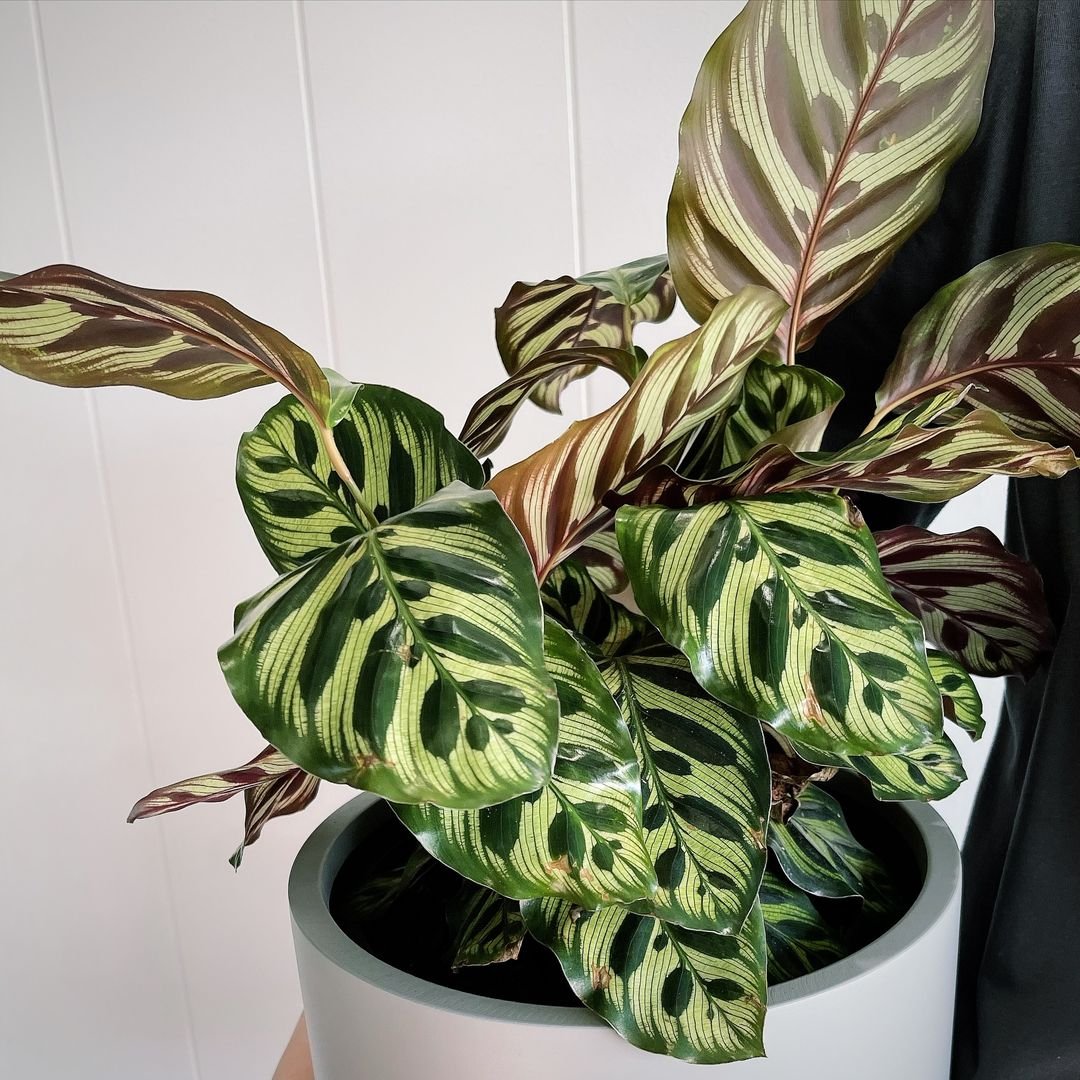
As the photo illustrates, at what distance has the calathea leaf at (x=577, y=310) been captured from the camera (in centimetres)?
65

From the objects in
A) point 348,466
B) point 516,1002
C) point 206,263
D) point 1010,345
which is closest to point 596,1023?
point 516,1002

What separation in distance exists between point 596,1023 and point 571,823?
10 centimetres

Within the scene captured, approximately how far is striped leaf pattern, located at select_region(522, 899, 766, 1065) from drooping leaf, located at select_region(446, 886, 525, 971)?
4 cm

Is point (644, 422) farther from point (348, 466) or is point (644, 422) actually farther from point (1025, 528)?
point (1025, 528)

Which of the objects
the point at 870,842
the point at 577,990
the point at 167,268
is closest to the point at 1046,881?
the point at 870,842

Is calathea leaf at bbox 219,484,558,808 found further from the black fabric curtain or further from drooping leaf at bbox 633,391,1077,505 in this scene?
the black fabric curtain

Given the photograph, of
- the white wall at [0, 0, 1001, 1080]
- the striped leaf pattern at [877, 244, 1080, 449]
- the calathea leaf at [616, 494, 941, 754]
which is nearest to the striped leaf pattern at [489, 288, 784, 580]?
the calathea leaf at [616, 494, 941, 754]

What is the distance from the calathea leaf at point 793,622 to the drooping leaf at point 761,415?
0.09m

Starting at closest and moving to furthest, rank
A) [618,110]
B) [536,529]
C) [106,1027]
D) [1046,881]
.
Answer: [536,529], [1046,881], [618,110], [106,1027]

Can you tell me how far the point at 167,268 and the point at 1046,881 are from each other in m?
1.01

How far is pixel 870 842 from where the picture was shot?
0.64 meters

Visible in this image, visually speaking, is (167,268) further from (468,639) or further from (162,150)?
(468,639)

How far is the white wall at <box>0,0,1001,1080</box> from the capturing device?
1003mm

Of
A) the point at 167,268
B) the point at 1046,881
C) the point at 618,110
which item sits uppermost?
the point at 618,110
